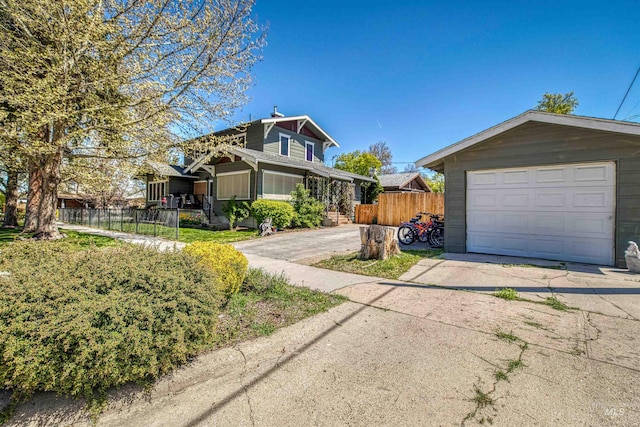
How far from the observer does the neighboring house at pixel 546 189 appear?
603 cm

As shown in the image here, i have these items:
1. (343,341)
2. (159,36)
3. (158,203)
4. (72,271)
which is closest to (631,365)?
(343,341)

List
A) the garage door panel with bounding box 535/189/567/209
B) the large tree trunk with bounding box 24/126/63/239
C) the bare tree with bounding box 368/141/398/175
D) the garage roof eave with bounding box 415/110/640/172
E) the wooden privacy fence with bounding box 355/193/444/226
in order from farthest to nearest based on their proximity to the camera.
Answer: the bare tree with bounding box 368/141/398/175 < the wooden privacy fence with bounding box 355/193/444/226 < the large tree trunk with bounding box 24/126/63/239 < the garage door panel with bounding box 535/189/567/209 < the garage roof eave with bounding box 415/110/640/172

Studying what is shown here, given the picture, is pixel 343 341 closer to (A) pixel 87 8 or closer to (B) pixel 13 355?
(B) pixel 13 355

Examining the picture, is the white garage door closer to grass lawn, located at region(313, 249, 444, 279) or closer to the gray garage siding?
the gray garage siding

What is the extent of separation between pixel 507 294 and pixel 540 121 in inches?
191

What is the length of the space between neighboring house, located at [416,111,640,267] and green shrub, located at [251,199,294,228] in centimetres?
677

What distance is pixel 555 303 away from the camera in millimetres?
3928

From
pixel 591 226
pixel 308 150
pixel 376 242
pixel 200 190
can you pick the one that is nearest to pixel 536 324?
pixel 376 242

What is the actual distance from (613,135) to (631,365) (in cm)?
591

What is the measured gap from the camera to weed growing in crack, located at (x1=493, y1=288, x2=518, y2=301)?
4.20 meters

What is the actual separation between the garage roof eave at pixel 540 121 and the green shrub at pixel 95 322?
297 inches

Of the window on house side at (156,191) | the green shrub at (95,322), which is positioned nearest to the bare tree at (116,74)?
the green shrub at (95,322)

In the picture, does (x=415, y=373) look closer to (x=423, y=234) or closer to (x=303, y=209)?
(x=423, y=234)

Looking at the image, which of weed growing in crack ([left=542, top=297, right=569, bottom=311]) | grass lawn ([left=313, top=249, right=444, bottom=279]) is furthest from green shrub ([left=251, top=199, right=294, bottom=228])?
weed growing in crack ([left=542, top=297, right=569, bottom=311])
